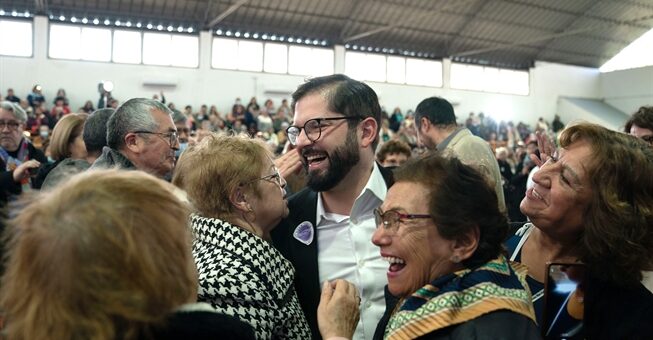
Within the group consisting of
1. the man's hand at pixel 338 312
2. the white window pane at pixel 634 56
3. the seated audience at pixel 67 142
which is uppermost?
the white window pane at pixel 634 56

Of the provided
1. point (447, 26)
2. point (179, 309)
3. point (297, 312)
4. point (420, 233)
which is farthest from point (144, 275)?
point (447, 26)

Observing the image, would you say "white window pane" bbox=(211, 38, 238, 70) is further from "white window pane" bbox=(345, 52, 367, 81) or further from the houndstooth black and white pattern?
the houndstooth black and white pattern

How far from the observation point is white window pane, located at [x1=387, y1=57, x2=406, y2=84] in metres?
20.9

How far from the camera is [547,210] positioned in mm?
1860

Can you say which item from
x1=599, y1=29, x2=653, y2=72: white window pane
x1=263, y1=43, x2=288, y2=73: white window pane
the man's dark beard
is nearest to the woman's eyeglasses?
the man's dark beard

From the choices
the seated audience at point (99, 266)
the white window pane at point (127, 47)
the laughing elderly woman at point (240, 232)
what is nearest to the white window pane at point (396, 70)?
the white window pane at point (127, 47)

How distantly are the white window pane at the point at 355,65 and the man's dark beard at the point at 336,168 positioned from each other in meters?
17.6

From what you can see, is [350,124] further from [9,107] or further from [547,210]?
[9,107]

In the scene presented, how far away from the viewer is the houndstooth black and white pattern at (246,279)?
5.30ft

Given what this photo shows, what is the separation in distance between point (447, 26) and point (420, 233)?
65.3 feet

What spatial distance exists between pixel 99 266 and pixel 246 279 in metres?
0.70

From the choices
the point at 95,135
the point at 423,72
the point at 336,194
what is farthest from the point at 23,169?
the point at 423,72

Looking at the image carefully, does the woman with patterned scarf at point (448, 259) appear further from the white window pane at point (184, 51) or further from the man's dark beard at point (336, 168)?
the white window pane at point (184, 51)

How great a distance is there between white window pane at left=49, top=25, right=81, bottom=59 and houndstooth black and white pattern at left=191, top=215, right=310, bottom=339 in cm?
1570
